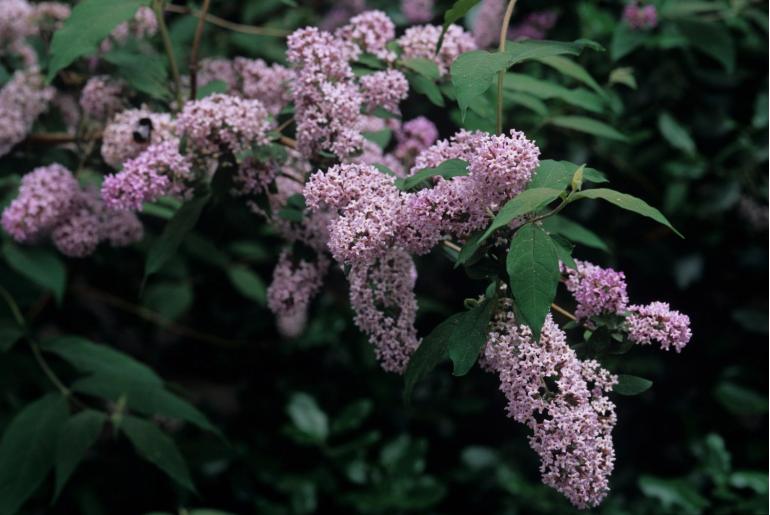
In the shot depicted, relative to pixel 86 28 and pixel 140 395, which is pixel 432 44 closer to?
pixel 86 28

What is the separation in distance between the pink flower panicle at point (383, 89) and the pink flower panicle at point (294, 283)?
1.12ft

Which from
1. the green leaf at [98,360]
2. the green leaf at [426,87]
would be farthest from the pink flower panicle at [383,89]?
the green leaf at [98,360]

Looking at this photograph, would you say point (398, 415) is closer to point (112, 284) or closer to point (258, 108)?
point (112, 284)

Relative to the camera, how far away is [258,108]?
1.89 m

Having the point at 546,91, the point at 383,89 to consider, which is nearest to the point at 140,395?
the point at 383,89

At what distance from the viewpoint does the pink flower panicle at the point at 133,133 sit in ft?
6.61

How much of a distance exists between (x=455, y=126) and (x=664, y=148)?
0.77 metres

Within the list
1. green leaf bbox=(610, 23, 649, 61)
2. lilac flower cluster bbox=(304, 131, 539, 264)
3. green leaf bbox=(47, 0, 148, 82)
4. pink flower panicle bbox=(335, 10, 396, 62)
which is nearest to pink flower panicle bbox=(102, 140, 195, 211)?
green leaf bbox=(47, 0, 148, 82)

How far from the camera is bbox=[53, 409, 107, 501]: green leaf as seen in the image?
6.91 ft

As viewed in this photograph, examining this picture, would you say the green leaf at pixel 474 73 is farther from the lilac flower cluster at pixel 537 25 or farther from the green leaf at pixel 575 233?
the lilac flower cluster at pixel 537 25

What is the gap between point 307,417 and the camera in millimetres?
3137

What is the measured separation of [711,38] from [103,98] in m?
1.88

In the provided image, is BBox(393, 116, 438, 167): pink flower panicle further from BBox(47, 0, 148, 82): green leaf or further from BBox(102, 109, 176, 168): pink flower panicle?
BBox(47, 0, 148, 82): green leaf

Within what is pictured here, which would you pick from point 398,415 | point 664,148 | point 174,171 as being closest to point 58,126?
point 174,171
